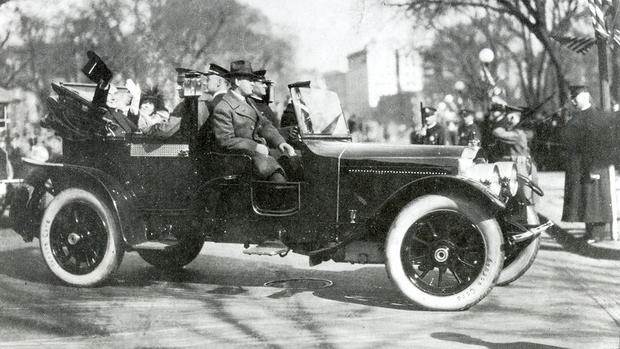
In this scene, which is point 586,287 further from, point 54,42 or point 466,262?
point 54,42

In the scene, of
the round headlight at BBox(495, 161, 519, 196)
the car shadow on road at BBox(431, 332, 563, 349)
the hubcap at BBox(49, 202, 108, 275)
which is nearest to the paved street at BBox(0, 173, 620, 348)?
the car shadow on road at BBox(431, 332, 563, 349)

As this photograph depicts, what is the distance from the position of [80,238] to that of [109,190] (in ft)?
2.06

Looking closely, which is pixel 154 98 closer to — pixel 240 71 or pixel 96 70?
pixel 96 70

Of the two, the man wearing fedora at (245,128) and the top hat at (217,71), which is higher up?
the top hat at (217,71)

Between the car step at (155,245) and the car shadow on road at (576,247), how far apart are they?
13.8 ft

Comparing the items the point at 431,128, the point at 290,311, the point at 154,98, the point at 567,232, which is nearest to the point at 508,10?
the point at 431,128

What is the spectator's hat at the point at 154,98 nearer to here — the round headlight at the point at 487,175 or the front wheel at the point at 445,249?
the front wheel at the point at 445,249

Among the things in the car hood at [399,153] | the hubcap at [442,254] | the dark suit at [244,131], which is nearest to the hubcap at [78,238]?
the dark suit at [244,131]

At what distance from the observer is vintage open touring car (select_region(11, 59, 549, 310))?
7.16 m

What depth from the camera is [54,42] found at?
36.6 m

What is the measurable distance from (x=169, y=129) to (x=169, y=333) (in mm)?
2532

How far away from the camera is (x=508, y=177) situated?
25.1 ft

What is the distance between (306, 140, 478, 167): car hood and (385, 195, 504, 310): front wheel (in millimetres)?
378

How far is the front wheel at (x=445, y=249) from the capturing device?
698 centimetres
